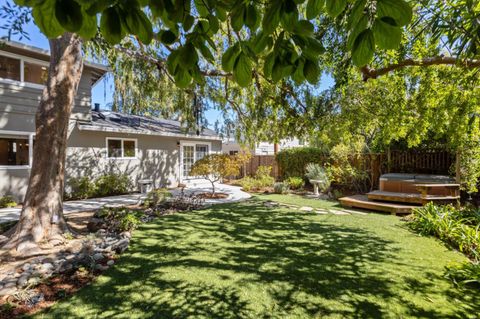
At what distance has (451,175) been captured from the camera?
9.71 metres

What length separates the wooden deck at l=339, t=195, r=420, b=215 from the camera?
846cm

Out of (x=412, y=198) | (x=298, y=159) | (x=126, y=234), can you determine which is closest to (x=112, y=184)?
(x=126, y=234)

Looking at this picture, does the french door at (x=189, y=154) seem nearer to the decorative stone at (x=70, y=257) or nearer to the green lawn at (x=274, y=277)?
the green lawn at (x=274, y=277)

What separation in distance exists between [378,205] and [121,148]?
423 inches

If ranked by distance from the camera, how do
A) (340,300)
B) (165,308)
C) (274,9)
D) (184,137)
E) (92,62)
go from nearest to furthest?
(274,9) < (165,308) < (340,300) < (92,62) < (184,137)

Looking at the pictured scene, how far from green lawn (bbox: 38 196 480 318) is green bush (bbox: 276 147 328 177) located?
8064mm

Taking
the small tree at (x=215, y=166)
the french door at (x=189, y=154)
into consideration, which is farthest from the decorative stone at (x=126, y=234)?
the french door at (x=189, y=154)

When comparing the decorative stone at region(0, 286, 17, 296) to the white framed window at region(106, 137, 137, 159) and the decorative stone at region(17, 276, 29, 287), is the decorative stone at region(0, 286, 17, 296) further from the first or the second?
the white framed window at region(106, 137, 137, 159)

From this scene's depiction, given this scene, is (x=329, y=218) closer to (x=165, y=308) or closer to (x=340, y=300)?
(x=340, y=300)

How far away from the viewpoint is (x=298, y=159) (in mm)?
14898

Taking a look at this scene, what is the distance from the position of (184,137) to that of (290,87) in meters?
8.19

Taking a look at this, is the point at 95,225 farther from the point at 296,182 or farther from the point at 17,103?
the point at 296,182

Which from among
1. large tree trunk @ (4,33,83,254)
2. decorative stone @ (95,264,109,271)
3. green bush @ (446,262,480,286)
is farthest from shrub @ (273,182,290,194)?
decorative stone @ (95,264,109,271)

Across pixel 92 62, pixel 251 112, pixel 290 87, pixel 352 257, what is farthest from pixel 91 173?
pixel 352 257
